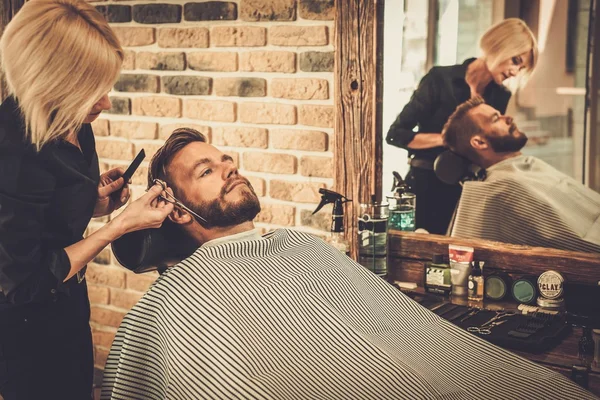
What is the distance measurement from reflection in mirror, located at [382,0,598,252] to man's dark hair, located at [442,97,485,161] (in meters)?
0.12

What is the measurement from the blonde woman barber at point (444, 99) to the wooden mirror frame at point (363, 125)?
7cm

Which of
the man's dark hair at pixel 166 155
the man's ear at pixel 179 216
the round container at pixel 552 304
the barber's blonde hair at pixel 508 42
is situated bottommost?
the round container at pixel 552 304

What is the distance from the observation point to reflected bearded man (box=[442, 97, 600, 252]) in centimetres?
217

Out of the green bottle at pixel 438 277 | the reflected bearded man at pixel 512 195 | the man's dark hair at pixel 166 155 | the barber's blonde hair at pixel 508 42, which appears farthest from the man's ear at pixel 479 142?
the man's dark hair at pixel 166 155

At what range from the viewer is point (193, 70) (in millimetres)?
2793

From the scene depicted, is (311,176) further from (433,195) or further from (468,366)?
(468,366)

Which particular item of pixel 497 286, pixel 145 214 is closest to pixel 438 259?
pixel 497 286

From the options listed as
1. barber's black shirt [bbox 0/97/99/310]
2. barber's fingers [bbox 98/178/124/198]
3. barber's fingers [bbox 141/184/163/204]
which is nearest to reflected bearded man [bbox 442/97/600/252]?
barber's fingers [bbox 141/184/163/204]

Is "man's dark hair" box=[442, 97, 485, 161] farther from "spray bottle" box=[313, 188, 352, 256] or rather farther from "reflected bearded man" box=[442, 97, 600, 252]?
"spray bottle" box=[313, 188, 352, 256]

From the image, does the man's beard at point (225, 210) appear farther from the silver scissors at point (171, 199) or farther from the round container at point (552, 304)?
the round container at point (552, 304)

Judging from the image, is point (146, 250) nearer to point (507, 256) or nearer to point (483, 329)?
point (483, 329)

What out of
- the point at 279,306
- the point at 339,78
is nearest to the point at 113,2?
the point at 339,78

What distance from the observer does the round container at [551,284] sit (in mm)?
2107

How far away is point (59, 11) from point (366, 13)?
3.35 feet
